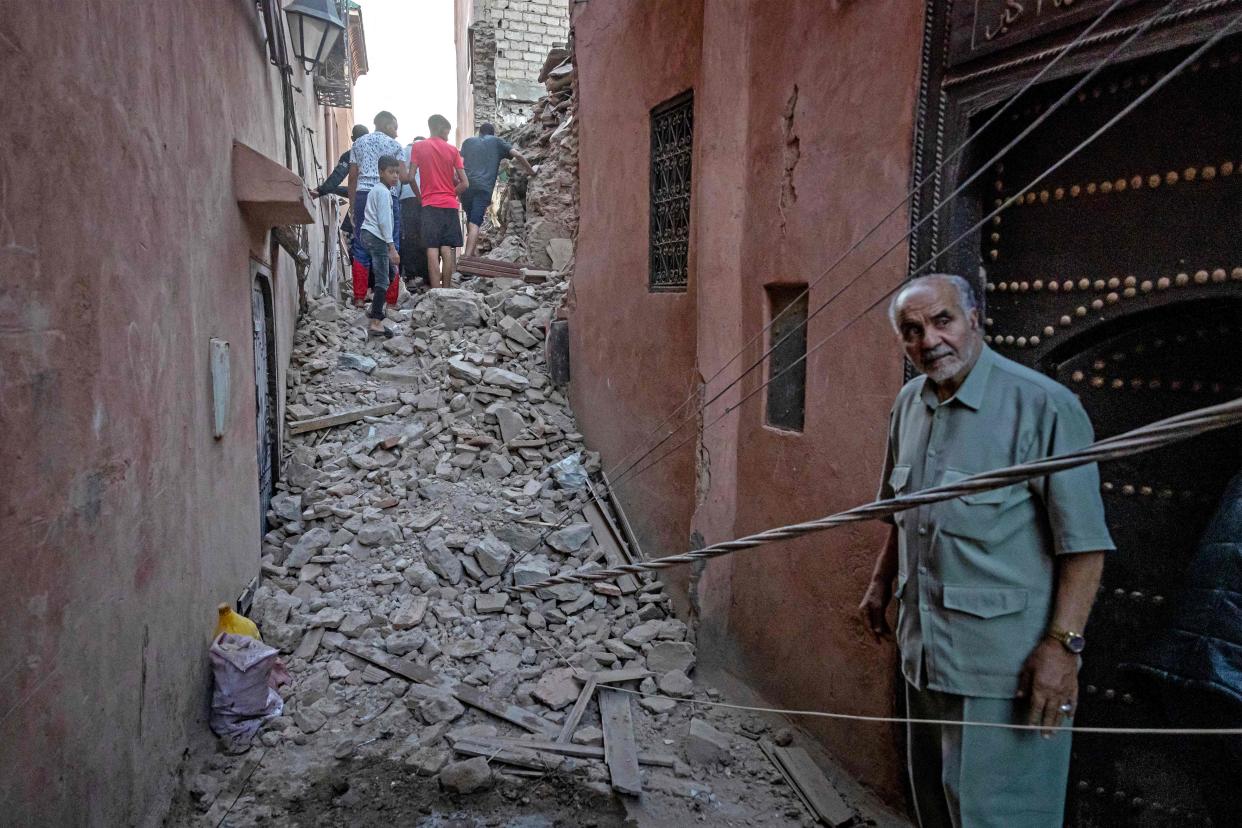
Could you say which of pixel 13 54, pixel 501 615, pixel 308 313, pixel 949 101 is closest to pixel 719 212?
pixel 949 101

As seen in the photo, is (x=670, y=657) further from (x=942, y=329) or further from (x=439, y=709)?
(x=942, y=329)

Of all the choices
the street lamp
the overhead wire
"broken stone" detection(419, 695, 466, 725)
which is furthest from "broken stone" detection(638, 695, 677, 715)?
the street lamp

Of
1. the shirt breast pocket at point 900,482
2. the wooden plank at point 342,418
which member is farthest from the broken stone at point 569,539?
the shirt breast pocket at point 900,482

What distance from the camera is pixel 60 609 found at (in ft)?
7.01

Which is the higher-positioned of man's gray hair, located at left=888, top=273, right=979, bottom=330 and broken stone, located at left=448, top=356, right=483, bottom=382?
man's gray hair, located at left=888, top=273, right=979, bottom=330

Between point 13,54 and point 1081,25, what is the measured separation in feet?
9.58

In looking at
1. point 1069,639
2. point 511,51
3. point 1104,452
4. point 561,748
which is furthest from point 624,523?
point 511,51

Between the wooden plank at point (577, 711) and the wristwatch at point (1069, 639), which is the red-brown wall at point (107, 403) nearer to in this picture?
the wooden plank at point (577, 711)

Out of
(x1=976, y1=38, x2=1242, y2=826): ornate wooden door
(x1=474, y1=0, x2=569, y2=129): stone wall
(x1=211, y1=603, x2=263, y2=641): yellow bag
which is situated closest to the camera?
(x1=976, y1=38, x2=1242, y2=826): ornate wooden door

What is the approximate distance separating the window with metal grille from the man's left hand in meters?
3.45

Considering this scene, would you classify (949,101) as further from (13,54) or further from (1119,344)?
(13,54)

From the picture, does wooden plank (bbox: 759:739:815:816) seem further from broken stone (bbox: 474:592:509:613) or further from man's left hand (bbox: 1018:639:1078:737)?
broken stone (bbox: 474:592:509:613)

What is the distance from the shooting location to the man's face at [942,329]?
6.95 ft

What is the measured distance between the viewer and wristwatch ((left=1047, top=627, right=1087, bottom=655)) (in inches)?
76.6
